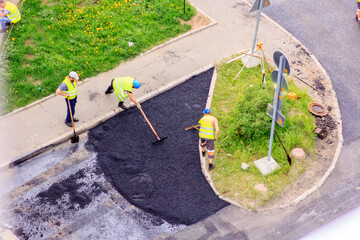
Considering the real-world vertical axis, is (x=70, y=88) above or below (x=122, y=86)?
above

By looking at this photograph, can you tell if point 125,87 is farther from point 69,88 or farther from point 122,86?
point 69,88

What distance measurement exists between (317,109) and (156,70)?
4750 millimetres

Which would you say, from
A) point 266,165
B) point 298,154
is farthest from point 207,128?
point 298,154

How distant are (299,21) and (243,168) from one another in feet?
21.3

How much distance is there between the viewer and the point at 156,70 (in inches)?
477

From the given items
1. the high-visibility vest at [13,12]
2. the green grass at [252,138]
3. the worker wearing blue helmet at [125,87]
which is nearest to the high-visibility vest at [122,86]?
the worker wearing blue helmet at [125,87]

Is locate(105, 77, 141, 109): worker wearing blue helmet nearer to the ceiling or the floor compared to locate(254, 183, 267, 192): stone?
nearer to the ceiling

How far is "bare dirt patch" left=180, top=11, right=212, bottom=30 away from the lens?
Result: 1354cm

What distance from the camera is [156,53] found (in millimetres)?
12609

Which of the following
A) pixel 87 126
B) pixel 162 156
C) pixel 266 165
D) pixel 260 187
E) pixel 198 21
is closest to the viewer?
pixel 260 187

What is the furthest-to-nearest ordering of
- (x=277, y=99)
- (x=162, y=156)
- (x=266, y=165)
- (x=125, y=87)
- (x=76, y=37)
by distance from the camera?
(x=76, y=37), (x=125, y=87), (x=162, y=156), (x=266, y=165), (x=277, y=99)

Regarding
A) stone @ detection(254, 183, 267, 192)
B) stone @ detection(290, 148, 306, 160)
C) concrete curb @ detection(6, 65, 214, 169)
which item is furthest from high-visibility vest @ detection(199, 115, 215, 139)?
concrete curb @ detection(6, 65, 214, 169)

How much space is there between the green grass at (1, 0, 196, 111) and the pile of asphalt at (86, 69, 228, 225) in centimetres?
208

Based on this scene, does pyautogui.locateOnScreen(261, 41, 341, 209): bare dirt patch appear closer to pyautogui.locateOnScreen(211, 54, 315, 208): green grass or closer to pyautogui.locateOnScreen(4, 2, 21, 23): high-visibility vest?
pyautogui.locateOnScreen(211, 54, 315, 208): green grass
